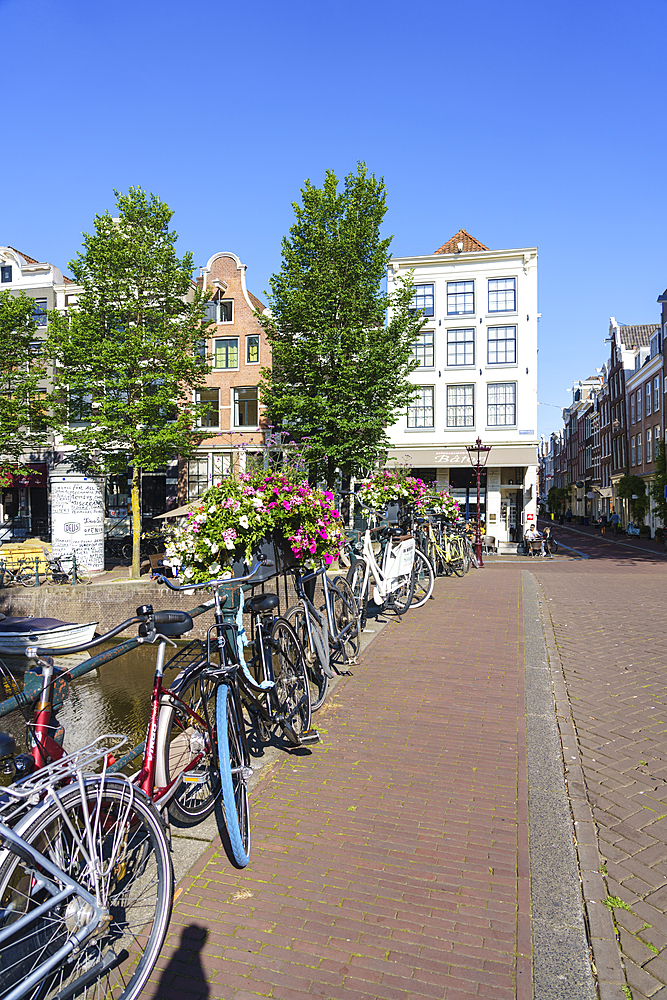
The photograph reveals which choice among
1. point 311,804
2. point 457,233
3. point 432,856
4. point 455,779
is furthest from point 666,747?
point 457,233

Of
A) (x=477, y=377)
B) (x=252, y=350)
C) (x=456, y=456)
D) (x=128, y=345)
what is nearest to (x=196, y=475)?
(x=252, y=350)

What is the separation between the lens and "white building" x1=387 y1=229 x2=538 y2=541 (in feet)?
99.3

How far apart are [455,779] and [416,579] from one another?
5.70 m

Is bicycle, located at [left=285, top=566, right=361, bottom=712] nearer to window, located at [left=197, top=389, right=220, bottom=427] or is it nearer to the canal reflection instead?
the canal reflection

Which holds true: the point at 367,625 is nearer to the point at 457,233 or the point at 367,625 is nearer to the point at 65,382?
the point at 65,382

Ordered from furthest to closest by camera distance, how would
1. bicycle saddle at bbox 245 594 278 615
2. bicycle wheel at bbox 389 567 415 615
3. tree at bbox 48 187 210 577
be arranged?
tree at bbox 48 187 210 577, bicycle wheel at bbox 389 567 415 615, bicycle saddle at bbox 245 594 278 615

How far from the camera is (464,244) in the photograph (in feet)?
105

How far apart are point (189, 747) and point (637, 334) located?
55764mm

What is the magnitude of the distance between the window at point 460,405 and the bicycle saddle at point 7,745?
29877 millimetres

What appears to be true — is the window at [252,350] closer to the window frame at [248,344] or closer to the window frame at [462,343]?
the window frame at [248,344]

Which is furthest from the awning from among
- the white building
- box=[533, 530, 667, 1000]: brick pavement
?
box=[533, 530, 667, 1000]: brick pavement

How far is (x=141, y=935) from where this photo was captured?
219 cm

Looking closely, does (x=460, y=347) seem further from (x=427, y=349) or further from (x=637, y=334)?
(x=637, y=334)

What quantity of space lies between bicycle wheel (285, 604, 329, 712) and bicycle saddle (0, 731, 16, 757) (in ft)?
9.19
